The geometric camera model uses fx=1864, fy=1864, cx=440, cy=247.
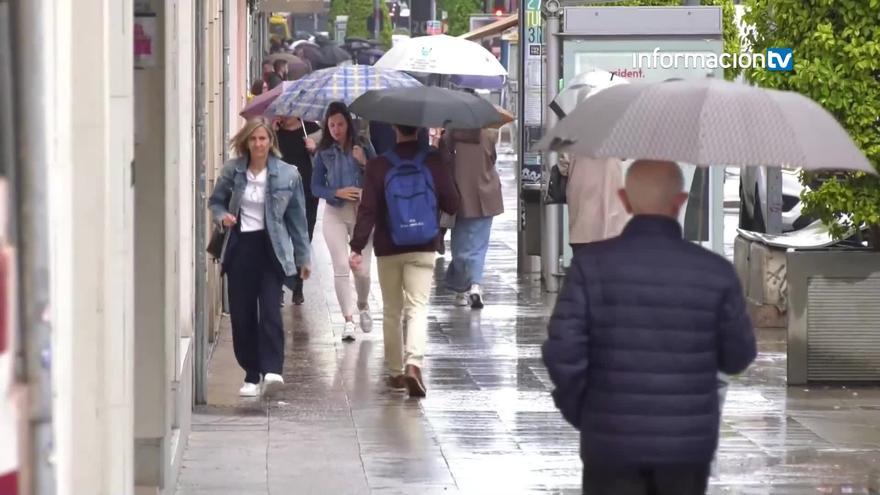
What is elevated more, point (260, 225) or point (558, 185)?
point (558, 185)

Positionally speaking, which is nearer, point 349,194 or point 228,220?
point 228,220

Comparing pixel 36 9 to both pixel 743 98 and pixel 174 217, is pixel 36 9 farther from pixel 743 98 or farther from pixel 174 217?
pixel 174 217

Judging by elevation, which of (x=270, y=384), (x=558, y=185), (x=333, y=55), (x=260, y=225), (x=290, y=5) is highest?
(x=333, y=55)

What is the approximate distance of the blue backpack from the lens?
10867 millimetres

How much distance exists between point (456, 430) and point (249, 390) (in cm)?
166

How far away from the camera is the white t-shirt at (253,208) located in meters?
10.8

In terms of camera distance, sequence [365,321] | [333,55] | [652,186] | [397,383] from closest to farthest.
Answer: [652,186] → [397,383] → [365,321] → [333,55]

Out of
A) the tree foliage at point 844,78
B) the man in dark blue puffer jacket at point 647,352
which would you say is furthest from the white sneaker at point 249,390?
the man in dark blue puffer jacket at point 647,352

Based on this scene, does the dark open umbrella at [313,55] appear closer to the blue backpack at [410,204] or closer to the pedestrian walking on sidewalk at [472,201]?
the pedestrian walking on sidewalk at [472,201]

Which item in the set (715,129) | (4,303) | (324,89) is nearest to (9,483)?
(4,303)

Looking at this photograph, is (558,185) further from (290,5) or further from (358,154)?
(290,5)

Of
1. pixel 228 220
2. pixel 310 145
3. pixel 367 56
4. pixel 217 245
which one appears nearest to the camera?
pixel 228 220

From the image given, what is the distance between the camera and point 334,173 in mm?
13625

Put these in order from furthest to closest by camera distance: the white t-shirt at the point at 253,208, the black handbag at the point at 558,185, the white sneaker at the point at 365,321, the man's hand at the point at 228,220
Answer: the white sneaker at the point at 365,321
the black handbag at the point at 558,185
the white t-shirt at the point at 253,208
the man's hand at the point at 228,220
